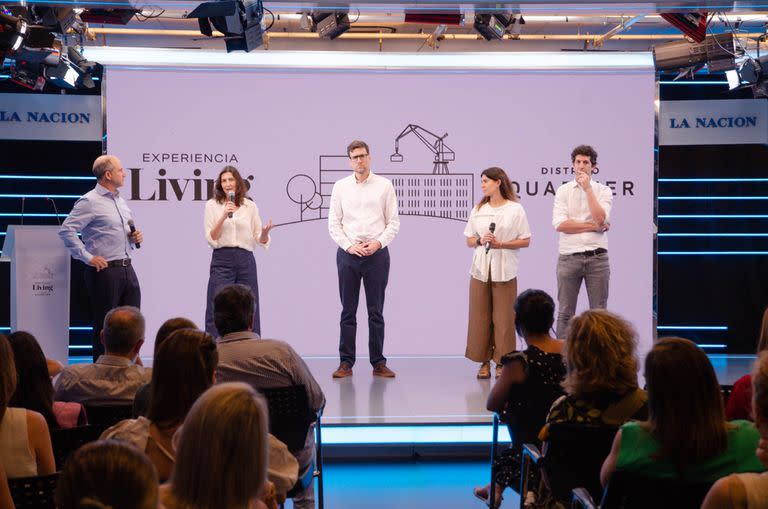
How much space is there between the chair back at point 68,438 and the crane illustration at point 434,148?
5386mm

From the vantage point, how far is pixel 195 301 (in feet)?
25.3

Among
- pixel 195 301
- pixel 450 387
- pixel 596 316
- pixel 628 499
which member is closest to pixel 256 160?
pixel 195 301

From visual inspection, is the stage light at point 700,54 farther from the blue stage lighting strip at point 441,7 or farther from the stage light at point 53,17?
the stage light at point 53,17

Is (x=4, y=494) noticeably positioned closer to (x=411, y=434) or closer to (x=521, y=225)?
(x=411, y=434)

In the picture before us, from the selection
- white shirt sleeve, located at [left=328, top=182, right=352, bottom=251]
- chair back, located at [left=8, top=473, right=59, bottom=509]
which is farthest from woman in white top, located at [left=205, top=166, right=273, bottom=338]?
chair back, located at [left=8, top=473, right=59, bottom=509]

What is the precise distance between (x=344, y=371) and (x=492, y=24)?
2717mm

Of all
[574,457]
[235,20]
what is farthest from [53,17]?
[574,457]

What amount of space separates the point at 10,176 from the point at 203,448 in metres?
7.31

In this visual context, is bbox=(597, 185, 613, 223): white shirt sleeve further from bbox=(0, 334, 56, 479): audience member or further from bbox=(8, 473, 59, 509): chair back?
bbox=(8, 473, 59, 509): chair back

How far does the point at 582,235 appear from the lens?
6516 millimetres

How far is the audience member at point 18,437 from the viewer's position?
2414 millimetres

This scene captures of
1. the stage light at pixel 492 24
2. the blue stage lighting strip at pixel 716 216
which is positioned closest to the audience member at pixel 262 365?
the stage light at pixel 492 24

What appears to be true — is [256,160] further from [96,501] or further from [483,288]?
[96,501]

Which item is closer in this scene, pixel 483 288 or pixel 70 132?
pixel 483 288
